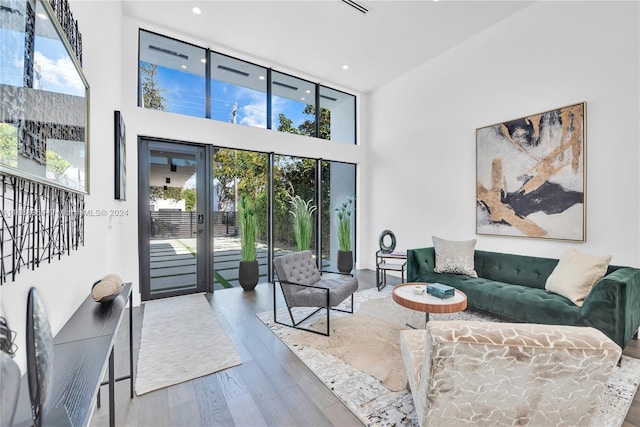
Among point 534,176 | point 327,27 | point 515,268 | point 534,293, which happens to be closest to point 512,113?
point 534,176

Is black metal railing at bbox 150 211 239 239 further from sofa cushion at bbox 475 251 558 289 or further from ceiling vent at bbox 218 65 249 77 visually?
sofa cushion at bbox 475 251 558 289

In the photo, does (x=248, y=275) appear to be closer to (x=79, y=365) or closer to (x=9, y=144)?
(x=79, y=365)

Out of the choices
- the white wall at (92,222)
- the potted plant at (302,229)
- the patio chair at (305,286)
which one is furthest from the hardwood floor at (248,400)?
the potted plant at (302,229)

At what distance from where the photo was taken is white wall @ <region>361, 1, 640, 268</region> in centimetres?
298

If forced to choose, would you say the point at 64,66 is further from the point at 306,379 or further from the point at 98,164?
the point at 306,379

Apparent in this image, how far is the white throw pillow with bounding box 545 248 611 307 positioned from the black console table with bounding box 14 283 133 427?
12.4 feet

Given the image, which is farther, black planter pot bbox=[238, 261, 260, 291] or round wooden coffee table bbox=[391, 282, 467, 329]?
black planter pot bbox=[238, 261, 260, 291]

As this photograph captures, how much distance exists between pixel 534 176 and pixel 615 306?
1811 mm

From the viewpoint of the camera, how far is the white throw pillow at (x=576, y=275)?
2.76m

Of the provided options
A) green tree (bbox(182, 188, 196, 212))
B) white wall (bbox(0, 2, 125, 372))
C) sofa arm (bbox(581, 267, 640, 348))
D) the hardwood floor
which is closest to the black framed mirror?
white wall (bbox(0, 2, 125, 372))

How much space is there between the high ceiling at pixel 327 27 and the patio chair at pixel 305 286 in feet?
11.0

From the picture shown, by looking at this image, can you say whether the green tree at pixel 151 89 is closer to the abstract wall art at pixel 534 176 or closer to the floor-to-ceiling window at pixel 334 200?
the floor-to-ceiling window at pixel 334 200

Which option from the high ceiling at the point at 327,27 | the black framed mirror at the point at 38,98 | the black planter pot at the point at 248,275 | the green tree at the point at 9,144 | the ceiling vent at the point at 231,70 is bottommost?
the black planter pot at the point at 248,275

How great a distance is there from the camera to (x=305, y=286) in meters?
3.03
